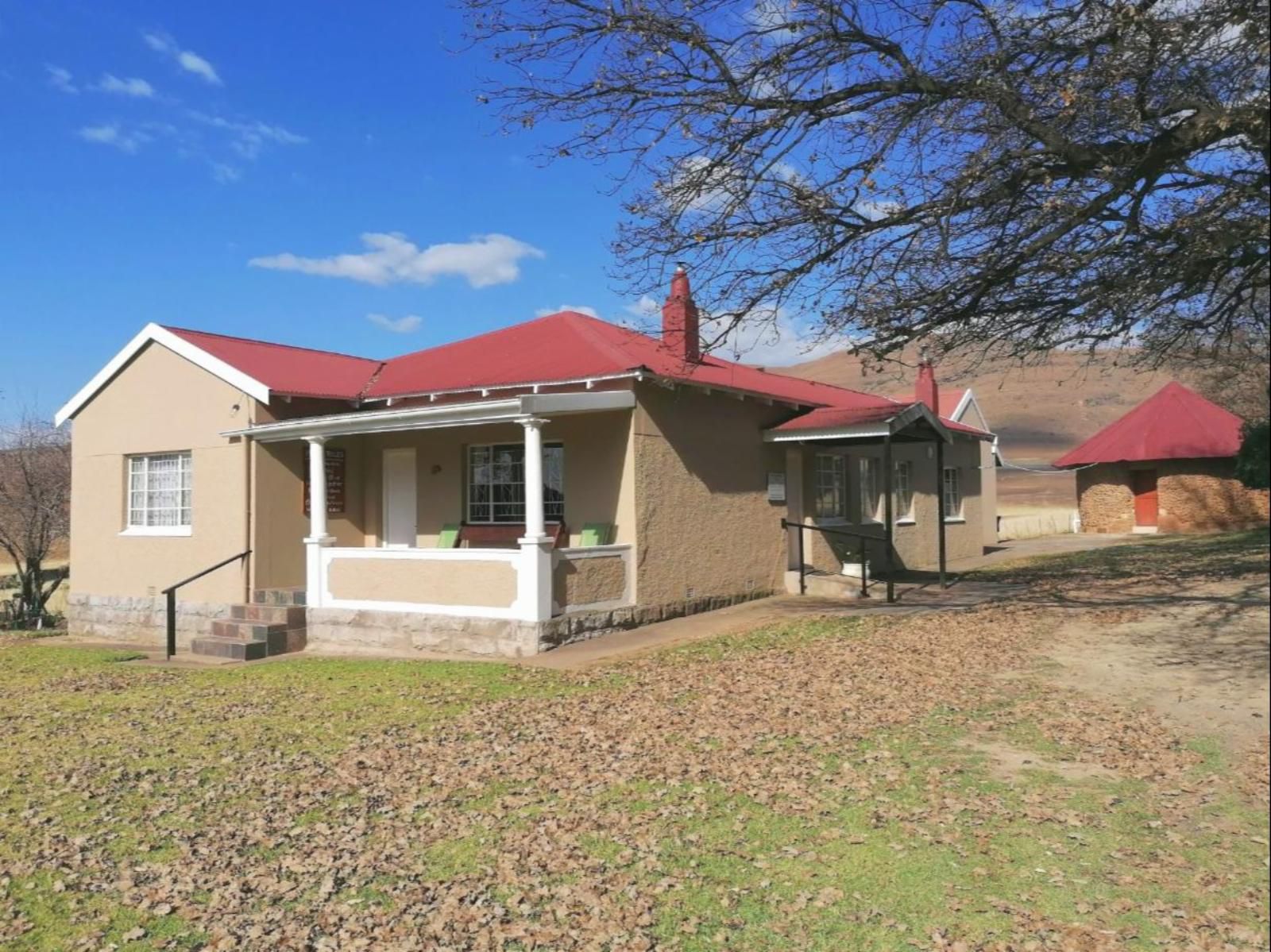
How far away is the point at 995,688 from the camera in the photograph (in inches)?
129

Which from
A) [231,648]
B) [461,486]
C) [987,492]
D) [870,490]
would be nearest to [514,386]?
[461,486]

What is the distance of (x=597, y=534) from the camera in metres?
13.0

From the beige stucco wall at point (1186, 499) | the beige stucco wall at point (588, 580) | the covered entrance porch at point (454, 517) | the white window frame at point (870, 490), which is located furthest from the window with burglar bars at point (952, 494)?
the beige stucco wall at point (1186, 499)

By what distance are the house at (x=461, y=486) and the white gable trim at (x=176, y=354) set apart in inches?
1.9

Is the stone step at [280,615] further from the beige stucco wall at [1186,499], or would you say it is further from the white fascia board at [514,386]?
the beige stucco wall at [1186,499]

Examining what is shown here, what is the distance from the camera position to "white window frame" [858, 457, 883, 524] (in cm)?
1783

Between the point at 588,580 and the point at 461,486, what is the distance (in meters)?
3.81

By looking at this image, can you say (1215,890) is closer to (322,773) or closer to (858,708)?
(858,708)

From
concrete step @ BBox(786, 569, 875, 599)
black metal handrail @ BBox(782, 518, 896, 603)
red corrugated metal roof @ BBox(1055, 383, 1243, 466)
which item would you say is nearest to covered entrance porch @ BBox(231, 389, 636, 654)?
black metal handrail @ BBox(782, 518, 896, 603)

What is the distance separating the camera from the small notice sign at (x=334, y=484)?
15281mm

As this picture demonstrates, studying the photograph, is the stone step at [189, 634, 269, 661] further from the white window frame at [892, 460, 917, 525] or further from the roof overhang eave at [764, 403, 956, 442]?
the white window frame at [892, 460, 917, 525]

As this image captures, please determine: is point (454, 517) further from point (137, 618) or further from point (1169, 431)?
point (1169, 431)

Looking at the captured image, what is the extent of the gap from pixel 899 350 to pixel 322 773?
498 cm

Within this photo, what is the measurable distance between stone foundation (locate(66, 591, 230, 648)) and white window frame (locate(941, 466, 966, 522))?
15682 mm
